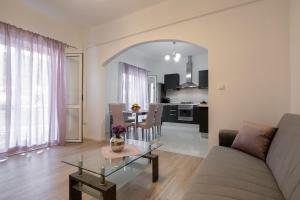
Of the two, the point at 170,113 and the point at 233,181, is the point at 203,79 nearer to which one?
the point at 170,113

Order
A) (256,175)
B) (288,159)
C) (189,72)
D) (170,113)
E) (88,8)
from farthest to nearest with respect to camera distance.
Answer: (189,72), (170,113), (88,8), (256,175), (288,159)

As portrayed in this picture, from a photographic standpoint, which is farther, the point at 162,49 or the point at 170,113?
the point at 170,113

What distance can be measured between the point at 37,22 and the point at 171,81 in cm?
486

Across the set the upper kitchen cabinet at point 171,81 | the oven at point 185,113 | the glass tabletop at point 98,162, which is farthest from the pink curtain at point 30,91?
the upper kitchen cabinet at point 171,81

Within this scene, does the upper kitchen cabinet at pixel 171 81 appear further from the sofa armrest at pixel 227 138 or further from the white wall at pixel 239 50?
the sofa armrest at pixel 227 138

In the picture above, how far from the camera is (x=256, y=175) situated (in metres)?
1.32

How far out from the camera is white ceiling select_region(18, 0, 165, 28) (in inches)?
124

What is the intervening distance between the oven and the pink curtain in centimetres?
399

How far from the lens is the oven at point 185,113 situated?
19.6 feet

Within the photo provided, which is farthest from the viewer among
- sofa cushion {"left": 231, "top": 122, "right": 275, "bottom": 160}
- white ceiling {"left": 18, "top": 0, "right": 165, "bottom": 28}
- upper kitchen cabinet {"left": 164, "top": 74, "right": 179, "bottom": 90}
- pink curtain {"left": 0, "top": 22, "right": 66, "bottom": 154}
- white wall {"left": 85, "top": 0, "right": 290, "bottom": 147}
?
upper kitchen cabinet {"left": 164, "top": 74, "right": 179, "bottom": 90}

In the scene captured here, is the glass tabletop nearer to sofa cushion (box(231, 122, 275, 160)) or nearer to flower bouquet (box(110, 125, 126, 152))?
flower bouquet (box(110, 125, 126, 152))

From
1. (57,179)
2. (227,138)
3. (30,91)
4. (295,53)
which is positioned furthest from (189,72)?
(57,179)

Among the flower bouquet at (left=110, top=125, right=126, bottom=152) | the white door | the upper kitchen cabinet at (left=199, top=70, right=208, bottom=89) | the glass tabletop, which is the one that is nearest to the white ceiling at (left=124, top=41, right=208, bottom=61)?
the upper kitchen cabinet at (left=199, top=70, right=208, bottom=89)

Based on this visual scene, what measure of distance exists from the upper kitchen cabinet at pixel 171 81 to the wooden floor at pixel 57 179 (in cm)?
418
